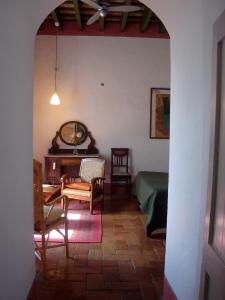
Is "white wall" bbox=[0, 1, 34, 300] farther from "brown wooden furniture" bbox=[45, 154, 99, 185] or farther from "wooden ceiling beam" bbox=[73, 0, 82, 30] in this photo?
"brown wooden furniture" bbox=[45, 154, 99, 185]

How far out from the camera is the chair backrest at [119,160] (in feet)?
20.6

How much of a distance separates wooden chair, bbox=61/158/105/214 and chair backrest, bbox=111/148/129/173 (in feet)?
2.22

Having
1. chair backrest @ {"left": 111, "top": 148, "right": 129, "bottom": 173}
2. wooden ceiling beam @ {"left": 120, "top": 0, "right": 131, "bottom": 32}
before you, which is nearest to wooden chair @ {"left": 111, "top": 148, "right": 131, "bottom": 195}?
chair backrest @ {"left": 111, "top": 148, "right": 129, "bottom": 173}

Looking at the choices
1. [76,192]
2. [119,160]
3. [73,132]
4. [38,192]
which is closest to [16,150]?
[38,192]

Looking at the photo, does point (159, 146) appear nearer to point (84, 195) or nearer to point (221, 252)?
point (84, 195)

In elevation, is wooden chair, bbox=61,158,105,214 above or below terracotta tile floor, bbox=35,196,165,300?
above

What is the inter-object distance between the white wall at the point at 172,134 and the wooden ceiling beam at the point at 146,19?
274 centimetres

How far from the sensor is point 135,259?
134 inches

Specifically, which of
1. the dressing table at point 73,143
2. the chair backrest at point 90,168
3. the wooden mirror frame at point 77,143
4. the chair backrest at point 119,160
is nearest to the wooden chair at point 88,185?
the chair backrest at point 90,168

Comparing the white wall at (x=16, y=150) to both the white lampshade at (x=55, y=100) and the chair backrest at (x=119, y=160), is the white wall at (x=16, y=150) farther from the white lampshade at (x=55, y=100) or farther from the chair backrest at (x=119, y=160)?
the chair backrest at (x=119, y=160)

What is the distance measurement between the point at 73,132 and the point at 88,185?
1.54 m

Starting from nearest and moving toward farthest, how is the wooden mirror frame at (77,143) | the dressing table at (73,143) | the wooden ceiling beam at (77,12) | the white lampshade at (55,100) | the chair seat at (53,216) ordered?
the chair seat at (53,216)
the wooden ceiling beam at (77,12)
the white lampshade at (55,100)
the dressing table at (73,143)
the wooden mirror frame at (77,143)

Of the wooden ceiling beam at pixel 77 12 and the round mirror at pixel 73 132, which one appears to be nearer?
the wooden ceiling beam at pixel 77 12

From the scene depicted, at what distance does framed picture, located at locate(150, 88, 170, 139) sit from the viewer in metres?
6.27
